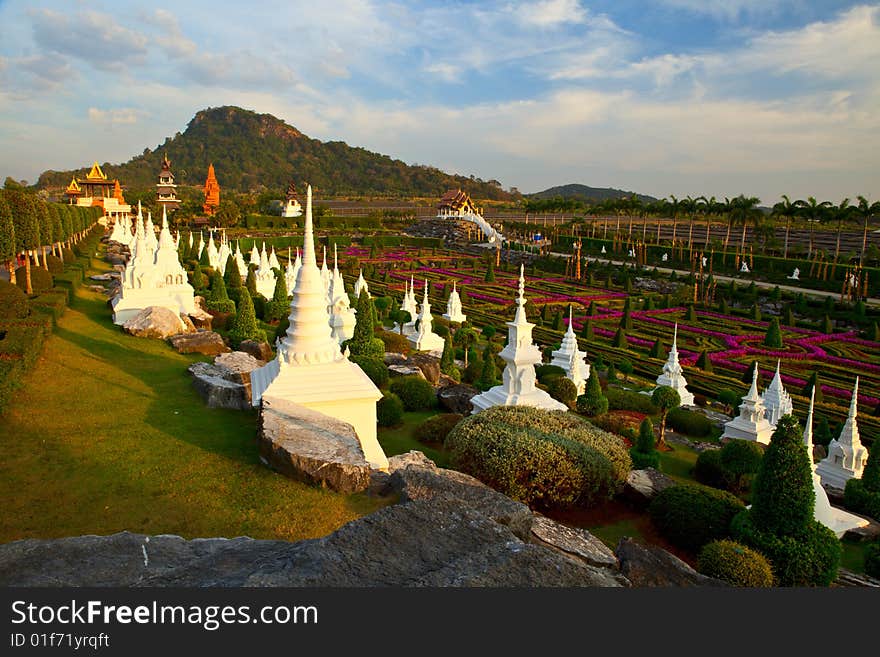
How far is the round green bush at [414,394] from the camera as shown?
17.8m

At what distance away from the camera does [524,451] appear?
11.1 metres

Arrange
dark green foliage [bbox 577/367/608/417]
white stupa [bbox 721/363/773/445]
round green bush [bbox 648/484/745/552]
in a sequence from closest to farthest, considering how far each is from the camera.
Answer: round green bush [bbox 648/484/745/552] < white stupa [bbox 721/363/773/445] < dark green foliage [bbox 577/367/608/417]

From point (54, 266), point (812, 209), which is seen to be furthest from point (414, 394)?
point (812, 209)

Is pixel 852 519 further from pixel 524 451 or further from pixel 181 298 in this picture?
pixel 181 298

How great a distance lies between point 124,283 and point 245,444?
15.3m

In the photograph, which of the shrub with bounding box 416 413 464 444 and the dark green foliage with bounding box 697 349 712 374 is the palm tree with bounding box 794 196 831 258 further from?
the shrub with bounding box 416 413 464 444

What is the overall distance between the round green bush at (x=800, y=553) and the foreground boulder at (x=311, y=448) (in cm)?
612

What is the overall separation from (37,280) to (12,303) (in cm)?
1016

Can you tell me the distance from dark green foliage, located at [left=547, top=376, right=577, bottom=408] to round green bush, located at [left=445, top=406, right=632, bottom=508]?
8841 millimetres

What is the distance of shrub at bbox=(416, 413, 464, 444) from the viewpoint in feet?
48.6

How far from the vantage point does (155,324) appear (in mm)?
20141

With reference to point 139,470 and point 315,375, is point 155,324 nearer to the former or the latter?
point 315,375

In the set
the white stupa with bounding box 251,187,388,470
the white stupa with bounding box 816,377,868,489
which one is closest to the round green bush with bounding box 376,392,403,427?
the white stupa with bounding box 251,187,388,470

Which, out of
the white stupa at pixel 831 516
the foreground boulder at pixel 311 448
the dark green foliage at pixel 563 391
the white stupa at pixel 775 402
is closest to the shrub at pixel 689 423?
the white stupa at pixel 775 402
